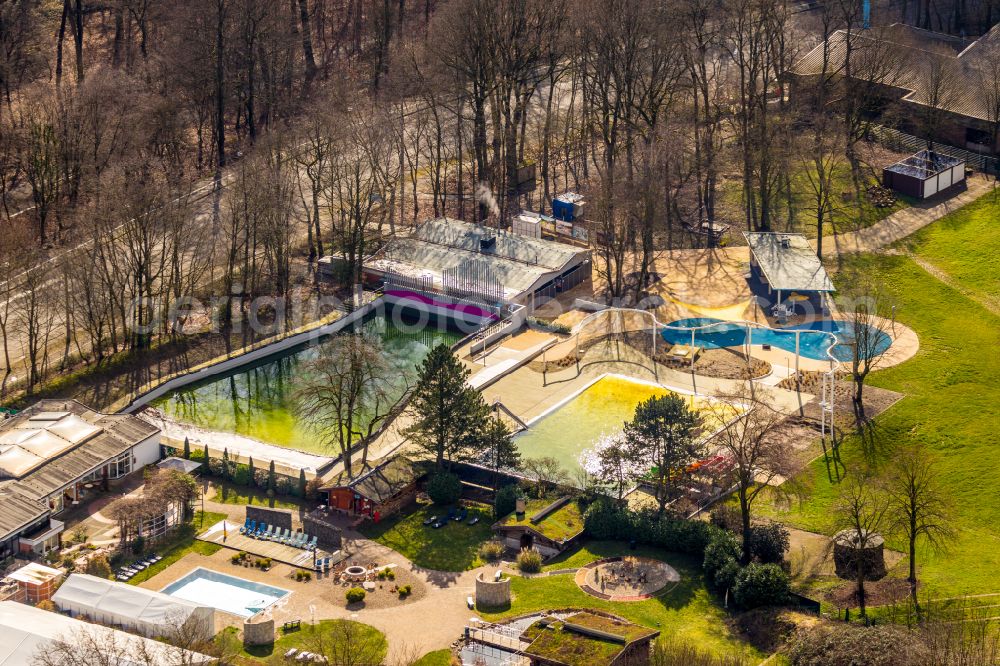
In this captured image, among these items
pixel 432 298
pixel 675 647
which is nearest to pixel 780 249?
pixel 432 298

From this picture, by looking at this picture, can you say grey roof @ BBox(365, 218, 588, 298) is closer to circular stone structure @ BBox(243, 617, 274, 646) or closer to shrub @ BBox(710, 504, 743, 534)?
shrub @ BBox(710, 504, 743, 534)

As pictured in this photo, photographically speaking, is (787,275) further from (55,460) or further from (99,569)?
(99,569)

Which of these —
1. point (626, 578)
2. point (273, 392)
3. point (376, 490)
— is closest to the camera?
point (626, 578)

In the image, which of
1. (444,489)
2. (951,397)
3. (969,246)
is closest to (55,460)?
(444,489)

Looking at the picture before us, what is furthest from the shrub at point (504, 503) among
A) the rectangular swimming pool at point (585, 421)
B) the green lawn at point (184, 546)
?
the green lawn at point (184, 546)

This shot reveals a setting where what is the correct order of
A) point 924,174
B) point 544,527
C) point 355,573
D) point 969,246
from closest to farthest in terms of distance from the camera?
point 355,573
point 544,527
point 969,246
point 924,174

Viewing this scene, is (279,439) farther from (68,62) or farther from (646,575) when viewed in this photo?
(68,62)

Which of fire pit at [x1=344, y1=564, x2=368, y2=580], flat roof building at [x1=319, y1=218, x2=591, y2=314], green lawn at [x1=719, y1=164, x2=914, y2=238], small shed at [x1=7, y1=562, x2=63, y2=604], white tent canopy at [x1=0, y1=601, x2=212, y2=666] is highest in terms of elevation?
green lawn at [x1=719, y1=164, x2=914, y2=238]

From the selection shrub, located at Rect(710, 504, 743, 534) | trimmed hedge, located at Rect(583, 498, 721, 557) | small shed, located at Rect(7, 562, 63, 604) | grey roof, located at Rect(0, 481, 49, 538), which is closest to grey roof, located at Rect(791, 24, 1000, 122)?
shrub, located at Rect(710, 504, 743, 534)
